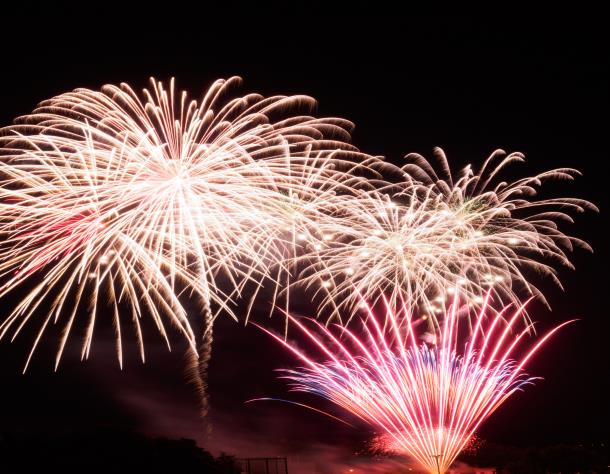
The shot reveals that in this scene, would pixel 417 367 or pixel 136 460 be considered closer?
pixel 136 460

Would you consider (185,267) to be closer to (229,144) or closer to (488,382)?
(229,144)

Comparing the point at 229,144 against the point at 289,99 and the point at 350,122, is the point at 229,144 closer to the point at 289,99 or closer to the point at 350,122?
the point at 289,99

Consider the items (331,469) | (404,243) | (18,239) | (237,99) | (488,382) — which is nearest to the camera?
(18,239)

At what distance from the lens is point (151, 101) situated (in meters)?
17.8

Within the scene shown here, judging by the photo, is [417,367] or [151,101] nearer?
[151,101]

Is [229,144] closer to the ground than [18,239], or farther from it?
farther from it

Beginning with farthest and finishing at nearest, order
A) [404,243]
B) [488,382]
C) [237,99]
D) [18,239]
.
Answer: [488,382] → [404,243] → [237,99] → [18,239]

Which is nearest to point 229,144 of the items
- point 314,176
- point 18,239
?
point 314,176

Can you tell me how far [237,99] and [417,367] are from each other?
10.8 meters

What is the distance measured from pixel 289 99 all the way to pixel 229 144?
2.02 metres

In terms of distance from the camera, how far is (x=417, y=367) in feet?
74.1

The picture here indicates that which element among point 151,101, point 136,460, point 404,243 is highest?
point 151,101

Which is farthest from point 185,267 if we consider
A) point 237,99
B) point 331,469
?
point 331,469

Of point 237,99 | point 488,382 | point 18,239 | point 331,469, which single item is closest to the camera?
point 18,239
